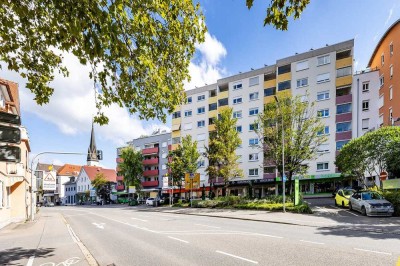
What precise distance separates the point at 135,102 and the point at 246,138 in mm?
49544

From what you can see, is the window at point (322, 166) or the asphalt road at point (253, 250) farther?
the window at point (322, 166)

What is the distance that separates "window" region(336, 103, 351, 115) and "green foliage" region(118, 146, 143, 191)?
1697 inches

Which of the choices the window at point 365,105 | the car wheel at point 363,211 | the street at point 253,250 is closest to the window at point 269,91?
the window at point 365,105

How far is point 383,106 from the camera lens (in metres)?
41.0

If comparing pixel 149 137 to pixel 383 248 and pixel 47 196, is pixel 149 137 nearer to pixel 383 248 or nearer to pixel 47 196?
pixel 47 196

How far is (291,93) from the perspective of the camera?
50.5 metres

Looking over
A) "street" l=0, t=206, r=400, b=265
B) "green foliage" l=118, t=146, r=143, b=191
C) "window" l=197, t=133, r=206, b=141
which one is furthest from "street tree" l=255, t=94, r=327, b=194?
"green foliage" l=118, t=146, r=143, b=191

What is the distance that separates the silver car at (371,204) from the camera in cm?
2058

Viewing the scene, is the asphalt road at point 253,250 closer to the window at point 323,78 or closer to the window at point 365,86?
the window at point 365,86

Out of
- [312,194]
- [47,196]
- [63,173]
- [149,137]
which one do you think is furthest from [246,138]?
[47,196]

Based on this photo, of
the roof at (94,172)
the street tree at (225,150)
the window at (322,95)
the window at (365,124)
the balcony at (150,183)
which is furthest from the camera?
the roof at (94,172)

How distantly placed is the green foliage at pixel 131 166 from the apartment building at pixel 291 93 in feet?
47.9

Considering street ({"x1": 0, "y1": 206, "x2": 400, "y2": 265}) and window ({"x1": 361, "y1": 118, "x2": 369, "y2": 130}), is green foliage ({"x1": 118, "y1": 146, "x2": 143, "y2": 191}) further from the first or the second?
street ({"x1": 0, "y1": 206, "x2": 400, "y2": 265})

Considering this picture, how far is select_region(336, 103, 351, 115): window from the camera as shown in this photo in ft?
150
